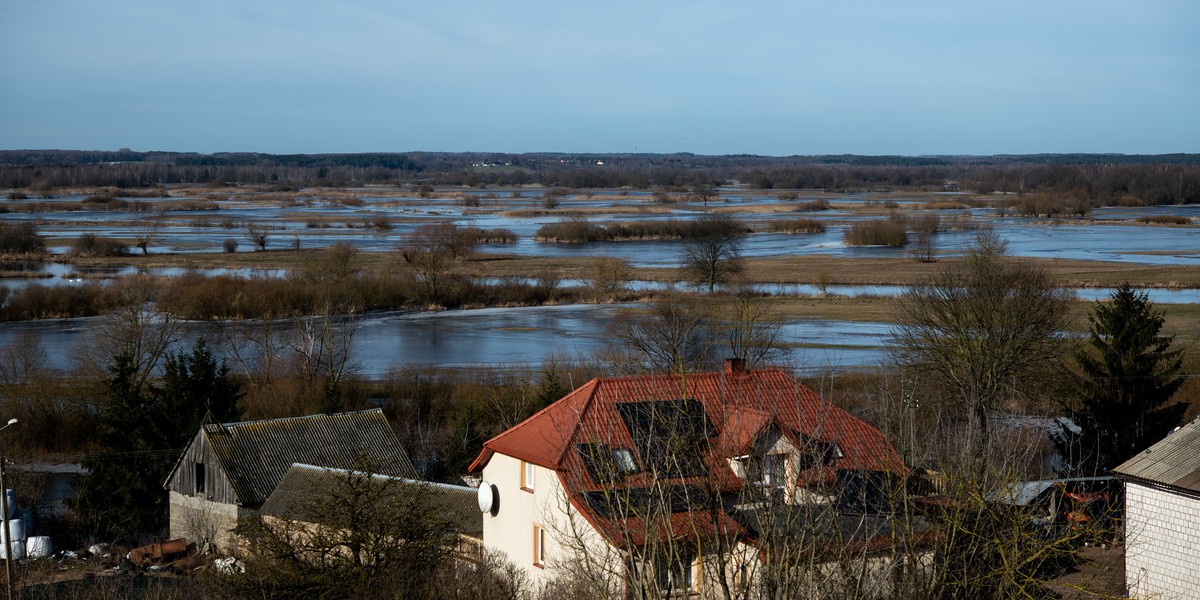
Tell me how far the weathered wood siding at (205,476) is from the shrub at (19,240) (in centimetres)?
5684

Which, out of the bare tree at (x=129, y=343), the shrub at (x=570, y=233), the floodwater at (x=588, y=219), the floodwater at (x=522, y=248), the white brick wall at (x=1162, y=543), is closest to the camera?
the white brick wall at (x=1162, y=543)

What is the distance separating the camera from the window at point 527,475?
16492mm

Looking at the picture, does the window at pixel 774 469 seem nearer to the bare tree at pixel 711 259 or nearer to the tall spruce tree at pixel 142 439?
the tall spruce tree at pixel 142 439

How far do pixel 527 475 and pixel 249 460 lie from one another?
30.6 ft

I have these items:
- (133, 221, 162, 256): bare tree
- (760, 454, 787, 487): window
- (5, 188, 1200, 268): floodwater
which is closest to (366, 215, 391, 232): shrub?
(5, 188, 1200, 268): floodwater

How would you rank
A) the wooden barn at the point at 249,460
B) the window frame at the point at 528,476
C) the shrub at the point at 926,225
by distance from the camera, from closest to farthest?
the window frame at the point at 528,476, the wooden barn at the point at 249,460, the shrub at the point at 926,225

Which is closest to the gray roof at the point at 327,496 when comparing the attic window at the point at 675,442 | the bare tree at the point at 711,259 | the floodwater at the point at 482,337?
the attic window at the point at 675,442

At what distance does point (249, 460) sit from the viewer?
77.0ft

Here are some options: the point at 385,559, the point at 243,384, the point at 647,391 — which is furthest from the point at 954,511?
the point at 243,384

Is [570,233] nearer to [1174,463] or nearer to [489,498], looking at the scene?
[489,498]

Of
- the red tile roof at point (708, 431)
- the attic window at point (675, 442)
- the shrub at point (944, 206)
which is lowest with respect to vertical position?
the shrub at point (944, 206)

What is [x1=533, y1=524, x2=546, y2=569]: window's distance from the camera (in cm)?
1577

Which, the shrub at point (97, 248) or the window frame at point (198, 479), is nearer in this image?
the window frame at point (198, 479)

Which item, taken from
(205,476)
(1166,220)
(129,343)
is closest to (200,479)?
(205,476)
